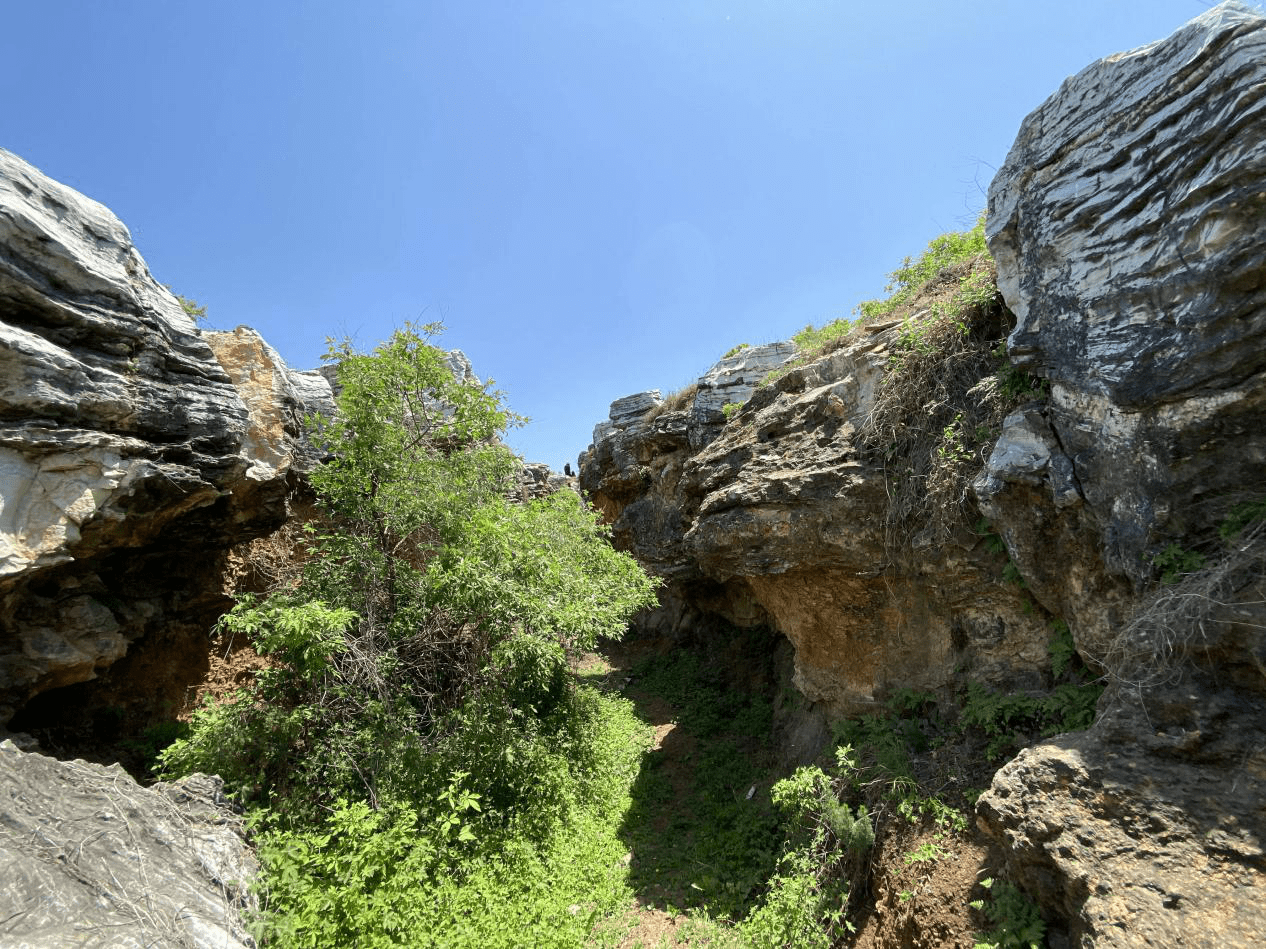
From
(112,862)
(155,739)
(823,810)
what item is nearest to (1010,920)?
(823,810)

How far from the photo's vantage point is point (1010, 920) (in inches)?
159

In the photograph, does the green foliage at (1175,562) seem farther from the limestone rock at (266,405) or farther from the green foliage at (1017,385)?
the limestone rock at (266,405)

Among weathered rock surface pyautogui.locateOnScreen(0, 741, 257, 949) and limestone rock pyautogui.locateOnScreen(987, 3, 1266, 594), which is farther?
limestone rock pyautogui.locateOnScreen(987, 3, 1266, 594)

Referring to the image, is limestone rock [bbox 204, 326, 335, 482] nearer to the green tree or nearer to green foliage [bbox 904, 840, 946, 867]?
the green tree

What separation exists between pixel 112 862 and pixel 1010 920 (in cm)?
692

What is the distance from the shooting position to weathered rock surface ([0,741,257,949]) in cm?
352

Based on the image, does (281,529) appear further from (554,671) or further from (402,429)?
(554,671)

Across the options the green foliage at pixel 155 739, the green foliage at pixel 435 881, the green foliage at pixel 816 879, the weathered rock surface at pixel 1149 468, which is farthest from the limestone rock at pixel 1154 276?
the green foliage at pixel 155 739

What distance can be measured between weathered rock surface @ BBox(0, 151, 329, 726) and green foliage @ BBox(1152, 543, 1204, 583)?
10.7 m

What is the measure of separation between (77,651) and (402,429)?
200 inches

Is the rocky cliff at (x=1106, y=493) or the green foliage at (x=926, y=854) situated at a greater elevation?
the rocky cliff at (x=1106, y=493)

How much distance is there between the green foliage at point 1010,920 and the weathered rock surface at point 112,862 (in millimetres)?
5820

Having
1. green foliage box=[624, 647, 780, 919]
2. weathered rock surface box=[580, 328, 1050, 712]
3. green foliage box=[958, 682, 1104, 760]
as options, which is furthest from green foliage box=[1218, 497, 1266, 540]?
green foliage box=[624, 647, 780, 919]

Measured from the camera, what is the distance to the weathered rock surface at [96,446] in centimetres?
613
